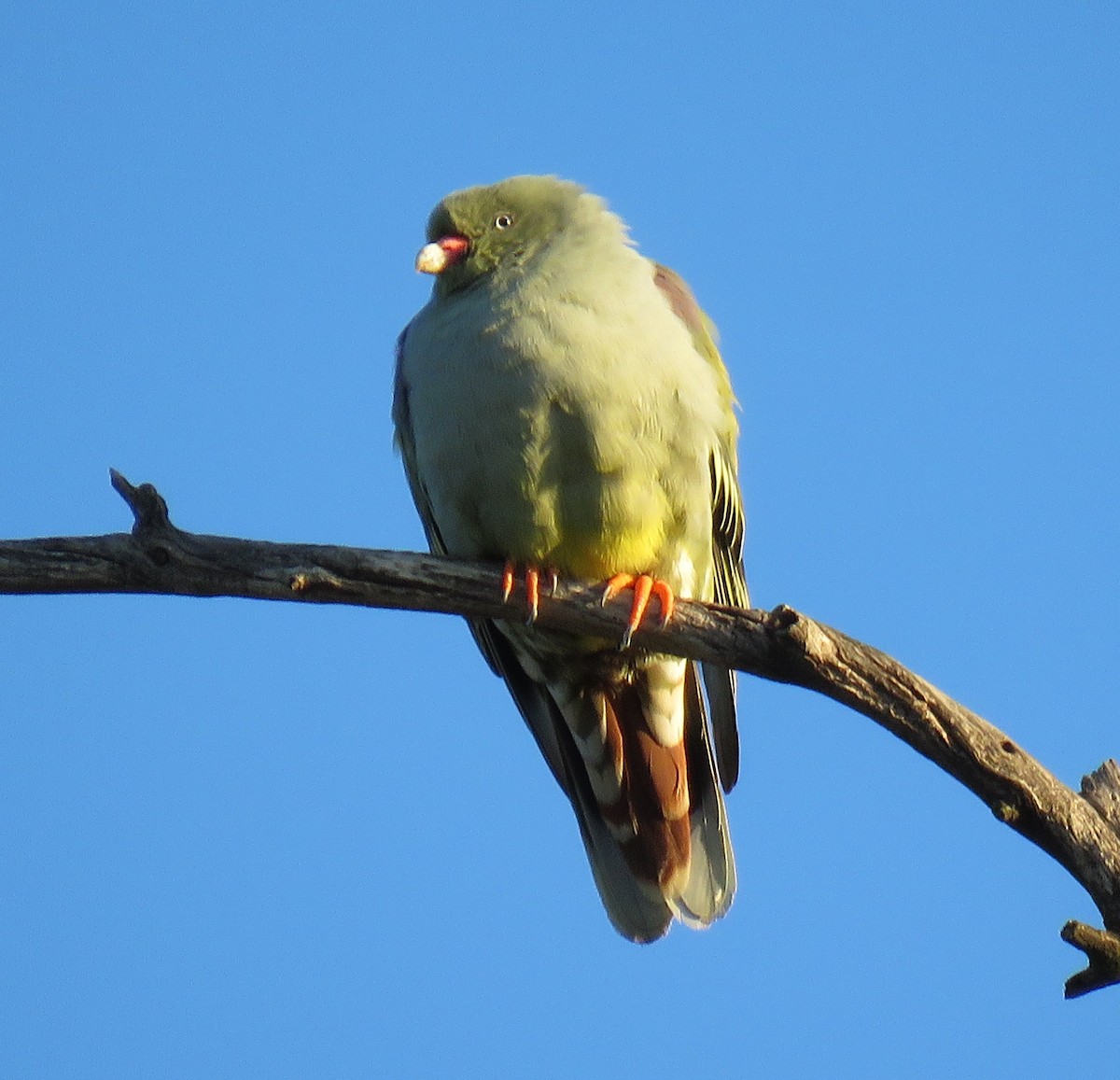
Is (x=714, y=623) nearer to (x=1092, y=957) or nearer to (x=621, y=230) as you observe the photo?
(x=1092, y=957)

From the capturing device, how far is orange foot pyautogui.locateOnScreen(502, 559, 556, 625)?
4.80m

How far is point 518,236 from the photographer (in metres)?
5.65

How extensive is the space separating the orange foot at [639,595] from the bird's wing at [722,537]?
23.0 inches

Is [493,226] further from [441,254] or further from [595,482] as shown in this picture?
[595,482]

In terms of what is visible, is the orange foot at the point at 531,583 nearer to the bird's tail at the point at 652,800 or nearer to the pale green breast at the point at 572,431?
the pale green breast at the point at 572,431

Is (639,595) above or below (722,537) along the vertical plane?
below

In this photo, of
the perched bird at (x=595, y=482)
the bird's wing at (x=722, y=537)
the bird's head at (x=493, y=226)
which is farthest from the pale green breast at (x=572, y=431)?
the bird's head at (x=493, y=226)

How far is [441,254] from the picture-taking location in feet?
18.3

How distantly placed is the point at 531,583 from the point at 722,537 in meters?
1.03

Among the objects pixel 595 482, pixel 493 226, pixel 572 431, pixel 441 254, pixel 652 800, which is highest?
pixel 493 226

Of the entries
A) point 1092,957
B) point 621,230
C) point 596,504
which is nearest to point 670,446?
point 596,504

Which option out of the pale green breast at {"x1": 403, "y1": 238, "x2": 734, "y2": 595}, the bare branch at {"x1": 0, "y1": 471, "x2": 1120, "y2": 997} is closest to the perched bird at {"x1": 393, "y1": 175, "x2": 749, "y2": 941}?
the pale green breast at {"x1": 403, "y1": 238, "x2": 734, "y2": 595}

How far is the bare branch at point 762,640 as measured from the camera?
410cm

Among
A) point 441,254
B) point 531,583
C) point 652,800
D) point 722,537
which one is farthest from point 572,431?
point 652,800
